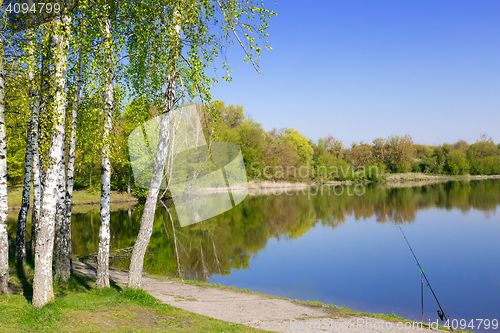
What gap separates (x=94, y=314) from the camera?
6.07 metres

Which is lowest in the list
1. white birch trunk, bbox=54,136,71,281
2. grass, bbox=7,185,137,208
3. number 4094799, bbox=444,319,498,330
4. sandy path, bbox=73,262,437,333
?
number 4094799, bbox=444,319,498,330

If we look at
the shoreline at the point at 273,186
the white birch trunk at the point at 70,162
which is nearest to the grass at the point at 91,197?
the shoreline at the point at 273,186

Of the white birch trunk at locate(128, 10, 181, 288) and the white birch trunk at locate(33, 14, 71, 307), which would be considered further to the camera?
the white birch trunk at locate(128, 10, 181, 288)

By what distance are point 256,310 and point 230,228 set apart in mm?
14895

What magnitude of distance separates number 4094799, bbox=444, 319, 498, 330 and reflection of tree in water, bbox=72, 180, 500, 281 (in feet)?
26.6

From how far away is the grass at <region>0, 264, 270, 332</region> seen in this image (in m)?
5.37

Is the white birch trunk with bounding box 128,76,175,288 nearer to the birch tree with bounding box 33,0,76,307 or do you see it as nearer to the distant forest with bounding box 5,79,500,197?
the birch tree with bounding box 33,0,76,307

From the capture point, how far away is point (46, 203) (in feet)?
18.9

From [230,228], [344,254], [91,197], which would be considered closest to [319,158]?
[91,197]

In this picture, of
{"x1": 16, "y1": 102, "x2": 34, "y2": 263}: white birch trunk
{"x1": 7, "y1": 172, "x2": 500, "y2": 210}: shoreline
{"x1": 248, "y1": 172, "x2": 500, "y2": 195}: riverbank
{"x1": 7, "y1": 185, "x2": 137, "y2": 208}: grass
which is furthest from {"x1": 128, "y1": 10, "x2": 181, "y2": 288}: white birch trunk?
{"x1": 248, "y1": 172, "x2": 500, "y2": 195}: riverbank

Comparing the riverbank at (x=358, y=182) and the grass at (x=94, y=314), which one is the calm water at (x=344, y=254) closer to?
the grass at (x=94, y=314)

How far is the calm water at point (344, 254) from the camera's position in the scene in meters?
11.5

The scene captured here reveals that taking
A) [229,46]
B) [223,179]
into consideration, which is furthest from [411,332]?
[223,179]

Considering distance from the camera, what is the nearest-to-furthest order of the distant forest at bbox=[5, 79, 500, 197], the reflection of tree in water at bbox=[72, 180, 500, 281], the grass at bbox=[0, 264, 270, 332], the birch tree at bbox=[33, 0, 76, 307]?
the grass at bbox=[0, 264, 270, 332] → the birch tree at bbox=[33, 0, 76, 307] → the reflection of tree in water at bbox=[72, 180, 500, 281] → the distant forest at bbox=[5, 79, 500, 197]
